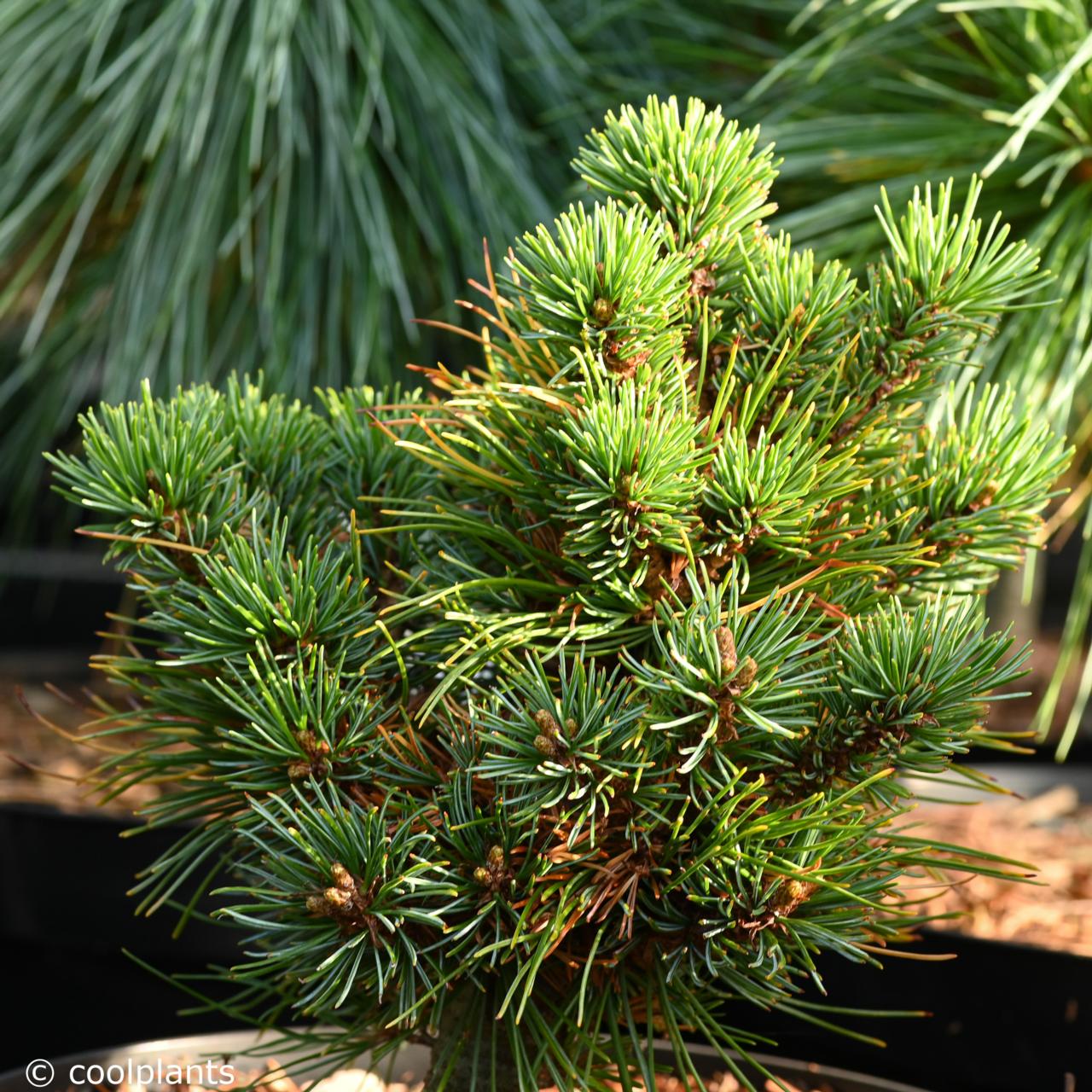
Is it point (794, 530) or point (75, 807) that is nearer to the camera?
point (794, 530)

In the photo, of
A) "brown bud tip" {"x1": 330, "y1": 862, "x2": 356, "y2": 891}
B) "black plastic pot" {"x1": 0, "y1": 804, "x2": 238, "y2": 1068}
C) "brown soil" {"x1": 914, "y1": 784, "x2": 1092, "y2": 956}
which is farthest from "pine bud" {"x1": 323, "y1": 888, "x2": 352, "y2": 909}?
"black plastic pot" {"x1": 0, "y1": 804, "x2": 238, "y2": 1068}

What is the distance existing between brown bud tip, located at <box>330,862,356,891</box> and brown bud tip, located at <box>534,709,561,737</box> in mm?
81

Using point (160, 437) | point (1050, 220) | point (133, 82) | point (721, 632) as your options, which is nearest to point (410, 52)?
point (133, 82)

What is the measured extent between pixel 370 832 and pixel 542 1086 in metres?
0.24

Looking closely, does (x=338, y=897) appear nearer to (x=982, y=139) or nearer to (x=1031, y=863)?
(x=1031, y=863)

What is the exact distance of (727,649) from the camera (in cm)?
40

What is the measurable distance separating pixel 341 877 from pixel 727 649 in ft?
0.48

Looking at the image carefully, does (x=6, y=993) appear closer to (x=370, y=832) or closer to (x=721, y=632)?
(x=370, y=832)

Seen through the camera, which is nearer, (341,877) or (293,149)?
(341,877)

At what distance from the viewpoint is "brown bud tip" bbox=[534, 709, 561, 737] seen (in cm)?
40

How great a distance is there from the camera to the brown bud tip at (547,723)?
40 centimetres

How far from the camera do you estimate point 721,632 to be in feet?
1.31

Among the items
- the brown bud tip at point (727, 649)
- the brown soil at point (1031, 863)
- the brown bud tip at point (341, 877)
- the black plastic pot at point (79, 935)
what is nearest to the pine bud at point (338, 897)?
the brown bud tip at point (341, 877)

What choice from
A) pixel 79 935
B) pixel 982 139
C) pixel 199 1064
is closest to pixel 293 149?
pixel 982 139
